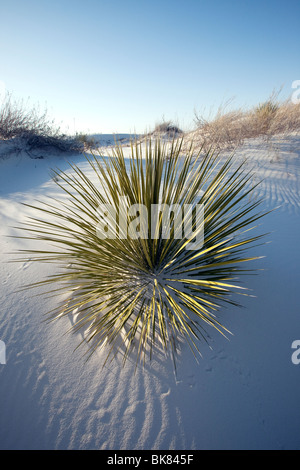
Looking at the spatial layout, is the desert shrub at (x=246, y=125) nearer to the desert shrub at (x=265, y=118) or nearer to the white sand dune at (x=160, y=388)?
the desert shrub at (x=265, y=118)

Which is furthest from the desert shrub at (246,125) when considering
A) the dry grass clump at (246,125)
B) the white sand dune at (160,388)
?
the white sand dune at (160,388)

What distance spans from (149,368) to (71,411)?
54cm

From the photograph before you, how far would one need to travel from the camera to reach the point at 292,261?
2217 mm

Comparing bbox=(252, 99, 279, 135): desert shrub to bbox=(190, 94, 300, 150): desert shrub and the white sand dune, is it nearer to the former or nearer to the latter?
bbox=(190, 94, 300, 150): desert shrub

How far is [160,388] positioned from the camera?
1430 millimetres

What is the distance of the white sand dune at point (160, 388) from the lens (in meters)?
1.27

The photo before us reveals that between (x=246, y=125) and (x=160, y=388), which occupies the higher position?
(x=246, y=125)

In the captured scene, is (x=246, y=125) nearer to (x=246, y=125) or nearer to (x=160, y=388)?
(x=246, y=125)

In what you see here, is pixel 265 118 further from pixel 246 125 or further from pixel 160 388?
pixel 160 388

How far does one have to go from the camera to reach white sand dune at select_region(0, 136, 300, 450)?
1.27 metres

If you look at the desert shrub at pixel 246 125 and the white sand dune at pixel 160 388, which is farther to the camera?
Answer: the desert shrub at pixel 246 125

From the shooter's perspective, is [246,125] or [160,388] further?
[246,125]

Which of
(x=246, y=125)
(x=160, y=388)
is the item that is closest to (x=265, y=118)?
(x=246, y=125)

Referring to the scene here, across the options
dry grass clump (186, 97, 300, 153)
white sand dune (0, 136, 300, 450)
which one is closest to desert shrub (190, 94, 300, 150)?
dry grass clump (186, 97, 300, 153)
